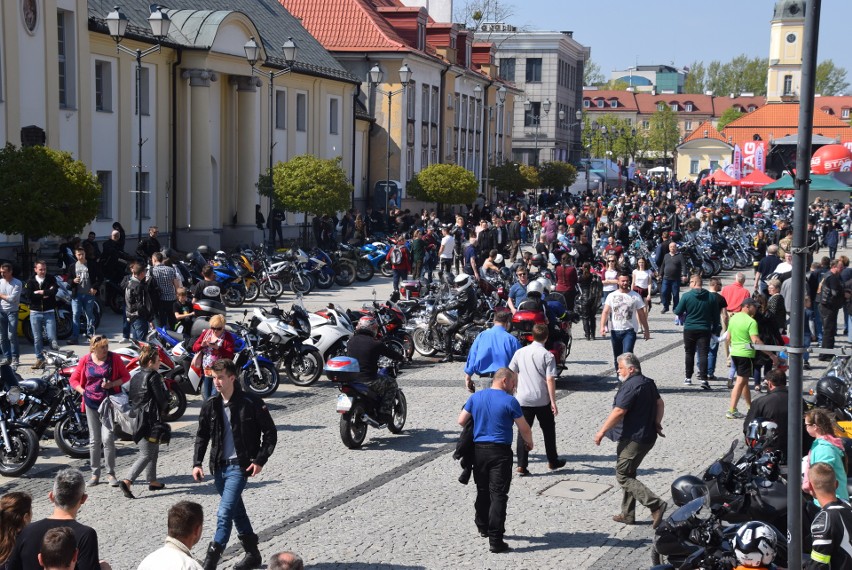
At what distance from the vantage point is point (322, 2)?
171ft

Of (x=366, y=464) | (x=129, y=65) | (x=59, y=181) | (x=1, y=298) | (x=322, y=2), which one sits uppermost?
(x=322, y=2)

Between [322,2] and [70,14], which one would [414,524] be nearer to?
[70,14]

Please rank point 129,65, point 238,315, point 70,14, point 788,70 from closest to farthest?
point 238,315 → point 70,14 → point 129,65 → point 788,70

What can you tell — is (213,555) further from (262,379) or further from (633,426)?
(262,379)

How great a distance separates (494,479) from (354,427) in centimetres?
366

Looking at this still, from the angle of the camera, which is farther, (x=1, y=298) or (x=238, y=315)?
(x=238, y=315)

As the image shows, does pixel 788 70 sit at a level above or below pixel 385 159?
above

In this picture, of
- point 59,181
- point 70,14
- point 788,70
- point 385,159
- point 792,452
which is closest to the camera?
point 792,452

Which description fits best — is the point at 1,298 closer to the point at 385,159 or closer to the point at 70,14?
the point at 70,14

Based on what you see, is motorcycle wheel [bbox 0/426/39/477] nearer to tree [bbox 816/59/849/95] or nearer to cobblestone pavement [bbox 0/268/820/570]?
cobblestone pavement [bbox 0/268/820/570]

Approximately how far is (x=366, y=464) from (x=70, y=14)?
61.1 ft

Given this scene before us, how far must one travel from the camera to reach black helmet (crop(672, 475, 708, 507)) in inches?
323

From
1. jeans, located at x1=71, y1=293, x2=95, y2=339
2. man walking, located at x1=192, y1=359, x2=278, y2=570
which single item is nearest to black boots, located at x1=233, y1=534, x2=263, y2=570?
man walking, located at x1=192, y1=359, x2=278, y2=570

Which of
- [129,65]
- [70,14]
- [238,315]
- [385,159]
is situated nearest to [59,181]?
[238,315]
